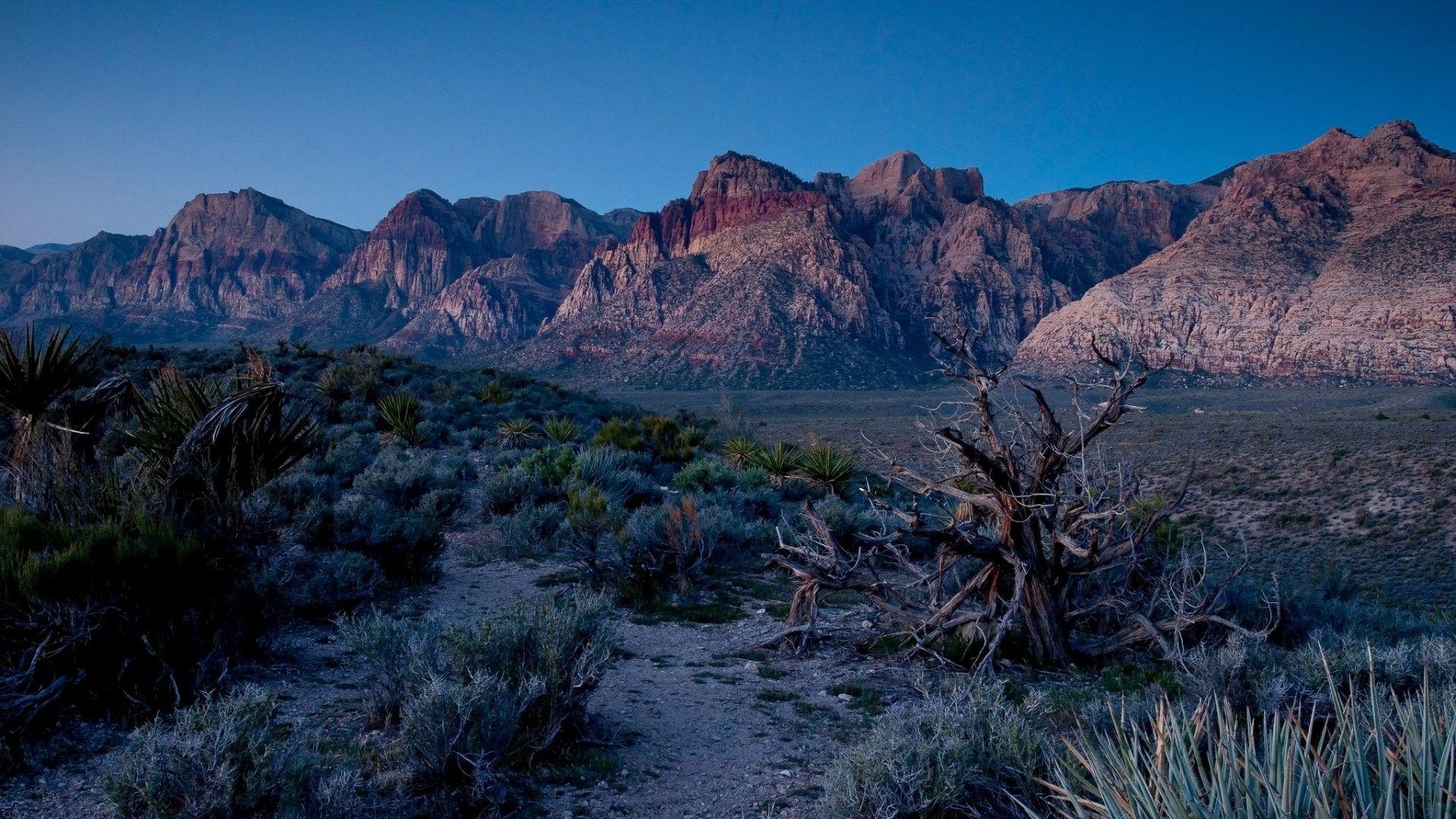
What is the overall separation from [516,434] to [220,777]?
1491cm

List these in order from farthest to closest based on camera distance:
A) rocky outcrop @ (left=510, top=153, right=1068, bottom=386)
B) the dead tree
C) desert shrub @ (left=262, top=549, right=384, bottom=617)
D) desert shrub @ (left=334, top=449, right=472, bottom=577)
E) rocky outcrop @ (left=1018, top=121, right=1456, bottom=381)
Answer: rocky outcrop @ (left=510, top=153, right=1068, bottom=386)
rocky outcrop @ (left=1018, top=121, right=1456, bottom=381)
desert shrub @ (left=334, top=449, right=472, bottom=577)
desert shrub @ (left=262, top=549, right=384, bottom=617)
the dead tree

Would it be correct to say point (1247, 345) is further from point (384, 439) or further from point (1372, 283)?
point (384, 439)

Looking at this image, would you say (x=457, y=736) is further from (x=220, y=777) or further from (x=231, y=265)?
(x=231, y=265)

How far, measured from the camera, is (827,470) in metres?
14.4

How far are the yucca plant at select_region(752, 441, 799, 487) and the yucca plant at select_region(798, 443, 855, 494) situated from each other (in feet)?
0.97

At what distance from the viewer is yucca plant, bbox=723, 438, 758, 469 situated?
1612 centimetres

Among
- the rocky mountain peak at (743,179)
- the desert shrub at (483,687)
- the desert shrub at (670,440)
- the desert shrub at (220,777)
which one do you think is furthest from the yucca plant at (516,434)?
the rocky mountain peak at (743,179)

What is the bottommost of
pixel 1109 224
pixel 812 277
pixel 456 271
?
pixel 812 277

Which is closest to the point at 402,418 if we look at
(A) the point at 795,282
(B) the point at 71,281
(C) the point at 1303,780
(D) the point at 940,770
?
(D) the point at 940,770

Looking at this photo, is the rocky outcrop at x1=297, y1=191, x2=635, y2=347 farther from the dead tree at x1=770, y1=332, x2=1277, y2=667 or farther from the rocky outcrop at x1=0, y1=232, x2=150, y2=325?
the dead tree at x1=770, y1=332, x2=1277, y2=667

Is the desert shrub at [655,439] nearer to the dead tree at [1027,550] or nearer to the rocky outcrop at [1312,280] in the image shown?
the dead tree at [1027,550]

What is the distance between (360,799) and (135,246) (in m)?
184

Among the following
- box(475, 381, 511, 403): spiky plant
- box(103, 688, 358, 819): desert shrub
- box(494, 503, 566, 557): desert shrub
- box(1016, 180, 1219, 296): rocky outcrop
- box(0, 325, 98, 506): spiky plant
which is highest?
box(1016, 180, 1219, 296): rocky outcrop

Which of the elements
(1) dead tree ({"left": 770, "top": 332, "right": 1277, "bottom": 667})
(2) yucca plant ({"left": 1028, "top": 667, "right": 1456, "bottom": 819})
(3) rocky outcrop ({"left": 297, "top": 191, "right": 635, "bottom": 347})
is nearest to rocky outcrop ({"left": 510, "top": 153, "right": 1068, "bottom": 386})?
(3) rocky outcrop ({"left": 297, "top": 191, "right": 635, "bottom": 347})
